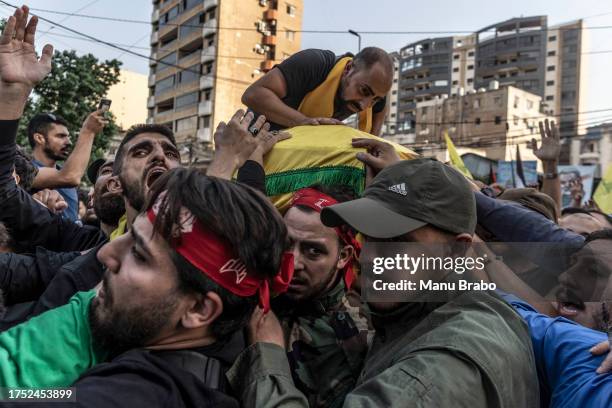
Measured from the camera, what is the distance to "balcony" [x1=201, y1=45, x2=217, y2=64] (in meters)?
45.3

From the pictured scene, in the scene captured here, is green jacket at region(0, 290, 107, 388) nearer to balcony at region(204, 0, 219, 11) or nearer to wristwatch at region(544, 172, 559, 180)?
wristwatch at region(544, 172, 559, 180)

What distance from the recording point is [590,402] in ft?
4.42

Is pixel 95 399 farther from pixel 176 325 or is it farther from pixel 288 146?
pixel 288 146

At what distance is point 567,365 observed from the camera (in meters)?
1.51

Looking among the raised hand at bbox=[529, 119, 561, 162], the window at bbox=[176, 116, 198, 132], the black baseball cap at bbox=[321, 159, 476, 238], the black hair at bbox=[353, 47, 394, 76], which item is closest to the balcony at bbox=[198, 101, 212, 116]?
the window at bbox=[176, 116, 198, 132]

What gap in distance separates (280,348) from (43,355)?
65cm

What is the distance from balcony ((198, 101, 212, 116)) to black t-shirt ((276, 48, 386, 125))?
44016 mm

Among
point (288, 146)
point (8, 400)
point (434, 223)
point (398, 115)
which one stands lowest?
point (8, 400)

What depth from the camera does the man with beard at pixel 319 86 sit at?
2904 millimetres

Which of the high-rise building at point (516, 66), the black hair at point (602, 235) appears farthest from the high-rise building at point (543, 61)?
the black hair at point (602, 235)

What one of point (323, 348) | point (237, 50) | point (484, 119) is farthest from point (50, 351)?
point (484, 119)

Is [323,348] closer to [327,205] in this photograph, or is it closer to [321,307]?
[321,307]

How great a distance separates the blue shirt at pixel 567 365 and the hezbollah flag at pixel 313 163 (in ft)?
3.34

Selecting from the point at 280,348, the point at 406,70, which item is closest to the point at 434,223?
the point at 280,348
